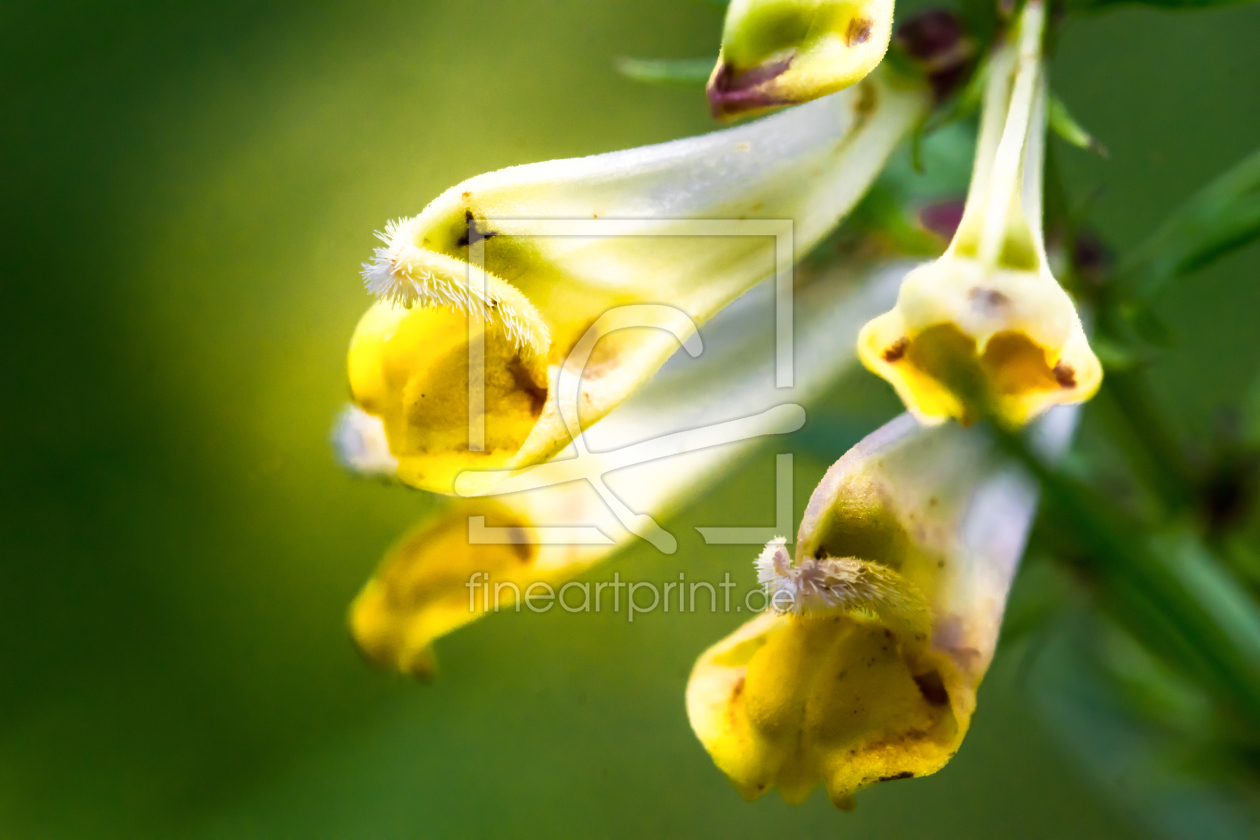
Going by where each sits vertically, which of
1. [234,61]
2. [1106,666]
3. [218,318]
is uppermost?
[234,61]

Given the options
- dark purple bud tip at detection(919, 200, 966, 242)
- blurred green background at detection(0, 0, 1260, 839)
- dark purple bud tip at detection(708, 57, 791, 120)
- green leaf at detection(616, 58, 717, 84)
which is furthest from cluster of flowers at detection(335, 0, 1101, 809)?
blurred green background at detection(0, 0, 1260, 839)

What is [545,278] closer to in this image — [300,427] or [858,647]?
[858,647]

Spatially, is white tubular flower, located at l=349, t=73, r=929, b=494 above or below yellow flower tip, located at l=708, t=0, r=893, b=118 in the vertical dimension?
below

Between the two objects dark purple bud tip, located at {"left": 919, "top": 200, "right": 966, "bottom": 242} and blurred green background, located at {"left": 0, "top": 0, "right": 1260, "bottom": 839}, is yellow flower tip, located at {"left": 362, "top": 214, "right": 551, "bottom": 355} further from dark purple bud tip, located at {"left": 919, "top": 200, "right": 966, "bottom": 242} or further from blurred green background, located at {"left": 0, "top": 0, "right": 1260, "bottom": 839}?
blurred green background, located at {"left": 0, "top": 0, "right": 1260, "bottom": 839}

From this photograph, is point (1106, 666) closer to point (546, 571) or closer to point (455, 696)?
point (546, 571)

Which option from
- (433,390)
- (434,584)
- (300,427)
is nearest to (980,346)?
(433,390)

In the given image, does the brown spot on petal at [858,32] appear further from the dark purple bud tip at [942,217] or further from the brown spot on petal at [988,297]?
the dark purple bud tip at [942,217]

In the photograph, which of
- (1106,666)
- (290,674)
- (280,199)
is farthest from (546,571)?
(280,199)
